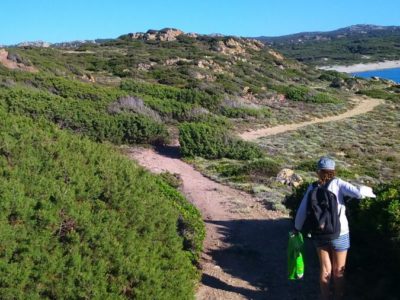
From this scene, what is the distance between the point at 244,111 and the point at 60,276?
2328 centimetres

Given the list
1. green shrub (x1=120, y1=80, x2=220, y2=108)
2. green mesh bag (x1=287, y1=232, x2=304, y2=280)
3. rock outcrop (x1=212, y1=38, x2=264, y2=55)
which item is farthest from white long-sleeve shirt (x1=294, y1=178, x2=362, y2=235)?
rock outcrop (x1=212, y1=38, x2=264, y2=55)

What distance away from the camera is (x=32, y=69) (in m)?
31.8

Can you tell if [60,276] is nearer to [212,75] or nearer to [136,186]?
[136,186]

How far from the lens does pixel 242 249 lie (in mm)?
8180

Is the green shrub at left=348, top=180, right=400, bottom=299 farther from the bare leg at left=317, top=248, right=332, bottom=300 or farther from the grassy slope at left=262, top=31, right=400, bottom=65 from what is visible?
the grassy slope at left=262, top=31, right=400, bottom=65

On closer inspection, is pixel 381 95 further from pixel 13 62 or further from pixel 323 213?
pixel 323 213

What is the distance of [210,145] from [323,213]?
10.8 m

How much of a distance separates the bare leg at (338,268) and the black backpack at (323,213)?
0.26 meters

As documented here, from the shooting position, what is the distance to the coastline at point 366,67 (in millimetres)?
114625

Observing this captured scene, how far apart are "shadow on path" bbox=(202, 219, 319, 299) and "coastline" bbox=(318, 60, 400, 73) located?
108 meters

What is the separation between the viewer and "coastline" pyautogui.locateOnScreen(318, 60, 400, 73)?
11462 centimetres

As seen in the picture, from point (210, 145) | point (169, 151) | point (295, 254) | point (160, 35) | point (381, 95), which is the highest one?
point (160, 35)

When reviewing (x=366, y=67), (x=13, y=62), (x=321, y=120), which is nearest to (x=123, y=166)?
(x=321, y=120)

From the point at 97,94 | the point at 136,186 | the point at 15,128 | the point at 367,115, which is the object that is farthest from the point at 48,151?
the point at 367,115
